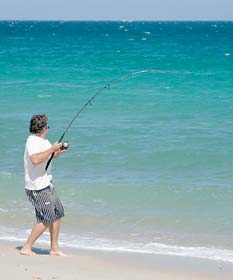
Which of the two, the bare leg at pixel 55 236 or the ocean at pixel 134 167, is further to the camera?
the ocean at pixel 134 167

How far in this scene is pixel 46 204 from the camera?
6.75m

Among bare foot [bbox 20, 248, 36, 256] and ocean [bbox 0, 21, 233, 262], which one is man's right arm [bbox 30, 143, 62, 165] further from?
ocean [bbox 0, 21, 233, 262]

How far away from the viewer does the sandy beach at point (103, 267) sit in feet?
20.7

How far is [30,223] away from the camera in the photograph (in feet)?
28.3

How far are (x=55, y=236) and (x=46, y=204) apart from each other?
1.19 ft

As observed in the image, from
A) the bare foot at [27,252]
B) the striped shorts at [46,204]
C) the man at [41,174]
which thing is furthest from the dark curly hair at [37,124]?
the bare foot at [27,252]

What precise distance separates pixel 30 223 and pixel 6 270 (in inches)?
91.5

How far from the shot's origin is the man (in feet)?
21.7

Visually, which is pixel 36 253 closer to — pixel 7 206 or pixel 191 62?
pixel 7 206

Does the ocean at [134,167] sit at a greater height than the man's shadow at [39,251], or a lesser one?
greater

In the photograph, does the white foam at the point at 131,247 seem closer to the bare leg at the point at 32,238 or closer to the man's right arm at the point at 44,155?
the bare leg at the point at 32,238

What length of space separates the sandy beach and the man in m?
0.35

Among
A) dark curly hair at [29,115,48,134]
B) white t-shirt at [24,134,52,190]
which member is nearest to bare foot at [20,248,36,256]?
white t-shirt at [24,134,52,190]

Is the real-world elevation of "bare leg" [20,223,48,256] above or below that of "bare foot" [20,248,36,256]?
above
